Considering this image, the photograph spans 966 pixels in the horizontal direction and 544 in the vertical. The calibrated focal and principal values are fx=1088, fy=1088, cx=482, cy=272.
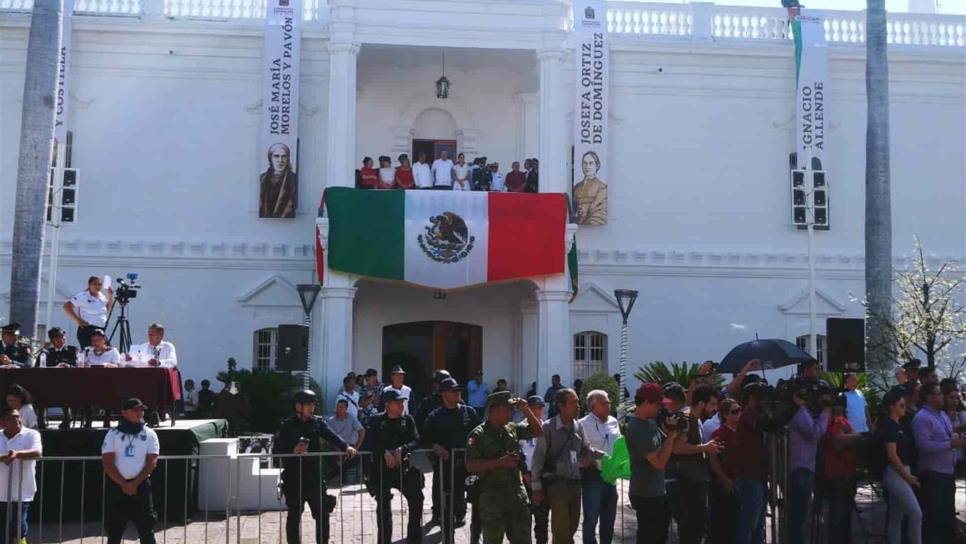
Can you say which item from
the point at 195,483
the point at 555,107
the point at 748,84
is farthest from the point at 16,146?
the point at 748,84

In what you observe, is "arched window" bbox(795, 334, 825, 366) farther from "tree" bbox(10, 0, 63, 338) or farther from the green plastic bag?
"tree" bbox(10, 0, 63, 338)

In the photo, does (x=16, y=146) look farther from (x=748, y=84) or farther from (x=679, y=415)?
(x=679, y=415)

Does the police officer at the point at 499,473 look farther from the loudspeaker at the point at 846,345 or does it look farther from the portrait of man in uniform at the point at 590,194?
the portrait of man in uniform at the point at 590,194

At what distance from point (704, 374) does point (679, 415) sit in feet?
14.5

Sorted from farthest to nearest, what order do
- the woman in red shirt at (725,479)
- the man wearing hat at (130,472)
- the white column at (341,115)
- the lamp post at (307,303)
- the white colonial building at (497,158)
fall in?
1. the white colonial building at (497,158)
2. the white column at (341,115)
3. the lamp post at (307,303)
4. the woman in red shirt at (725,479)
5. the man wearing hat at (130,472)

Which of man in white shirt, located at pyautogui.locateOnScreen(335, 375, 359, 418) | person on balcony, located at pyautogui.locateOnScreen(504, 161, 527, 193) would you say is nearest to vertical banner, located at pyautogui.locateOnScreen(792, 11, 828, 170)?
person on balcony, located at pyautogui.locateOnScreen(504, 161, 527, 193)

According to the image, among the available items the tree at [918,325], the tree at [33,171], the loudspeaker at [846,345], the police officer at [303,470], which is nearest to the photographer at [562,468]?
the police officer at [303,470]

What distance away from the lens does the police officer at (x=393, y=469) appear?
10484mm

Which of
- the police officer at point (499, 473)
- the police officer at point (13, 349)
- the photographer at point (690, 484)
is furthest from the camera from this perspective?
the police officer at point (13, 349)

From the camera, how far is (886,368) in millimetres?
18406

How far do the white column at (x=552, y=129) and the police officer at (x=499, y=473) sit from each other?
45.3 ft

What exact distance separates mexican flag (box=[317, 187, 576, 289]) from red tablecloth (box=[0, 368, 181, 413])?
9439 mm

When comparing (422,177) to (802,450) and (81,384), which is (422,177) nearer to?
(81,384)

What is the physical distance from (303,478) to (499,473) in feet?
7.44
